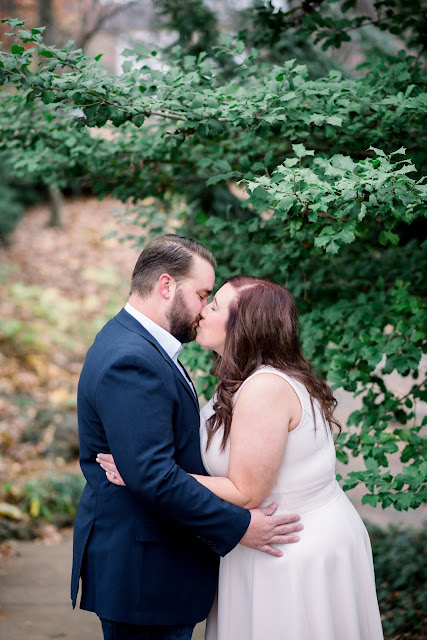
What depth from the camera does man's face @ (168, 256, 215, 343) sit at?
2551 mm

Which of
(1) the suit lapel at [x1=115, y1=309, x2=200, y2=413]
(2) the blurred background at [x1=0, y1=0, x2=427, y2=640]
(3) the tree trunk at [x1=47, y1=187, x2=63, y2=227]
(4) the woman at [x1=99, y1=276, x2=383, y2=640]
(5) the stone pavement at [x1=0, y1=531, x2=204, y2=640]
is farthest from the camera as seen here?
(3) the tree trunk at [x1=47, y1=187, x2=63, y2=227]

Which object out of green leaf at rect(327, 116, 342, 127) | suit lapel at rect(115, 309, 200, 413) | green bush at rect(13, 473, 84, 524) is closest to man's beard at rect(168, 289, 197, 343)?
suit lapel at rect(115, 309, 200, 413)

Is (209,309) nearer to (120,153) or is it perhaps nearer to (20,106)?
(120,153)

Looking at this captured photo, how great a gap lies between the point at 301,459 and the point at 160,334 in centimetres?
71

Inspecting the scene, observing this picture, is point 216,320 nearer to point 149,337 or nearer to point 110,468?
point 149,337

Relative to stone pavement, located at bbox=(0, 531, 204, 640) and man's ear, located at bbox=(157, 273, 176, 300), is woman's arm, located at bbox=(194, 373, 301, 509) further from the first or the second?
stone pavement, located at bbox=(0, 531, 204, 640)

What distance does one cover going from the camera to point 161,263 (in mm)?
2561

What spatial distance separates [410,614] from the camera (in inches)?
173

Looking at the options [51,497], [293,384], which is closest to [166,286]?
[293,384]

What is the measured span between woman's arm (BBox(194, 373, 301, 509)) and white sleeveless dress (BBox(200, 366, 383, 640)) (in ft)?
0.21

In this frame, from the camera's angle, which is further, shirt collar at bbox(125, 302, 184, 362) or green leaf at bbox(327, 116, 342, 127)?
green leaf at bbox(327, 116, 342, 127)

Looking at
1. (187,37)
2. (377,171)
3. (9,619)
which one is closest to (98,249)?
(187,37)

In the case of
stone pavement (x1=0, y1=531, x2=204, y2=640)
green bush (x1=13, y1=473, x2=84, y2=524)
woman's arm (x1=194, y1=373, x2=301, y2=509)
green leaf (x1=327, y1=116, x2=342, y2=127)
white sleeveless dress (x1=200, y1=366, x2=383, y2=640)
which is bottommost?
green bush (x1=13, y1=473, x2=84, y2=524)

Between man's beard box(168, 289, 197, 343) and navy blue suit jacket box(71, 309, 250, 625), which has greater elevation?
man's beard box(168, 289, 197, 343)
